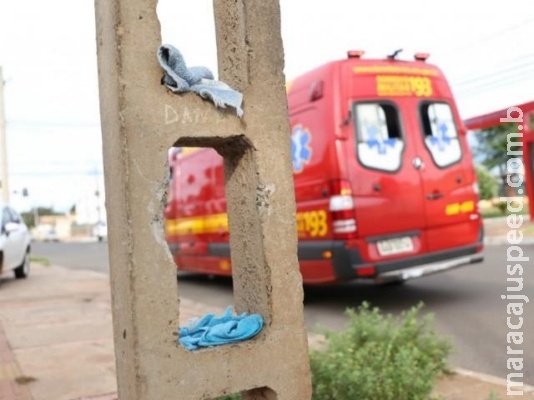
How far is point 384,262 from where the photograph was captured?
6445mm

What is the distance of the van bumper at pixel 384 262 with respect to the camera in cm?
636

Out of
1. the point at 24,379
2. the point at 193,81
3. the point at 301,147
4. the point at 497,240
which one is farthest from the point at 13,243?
the point at 497,240

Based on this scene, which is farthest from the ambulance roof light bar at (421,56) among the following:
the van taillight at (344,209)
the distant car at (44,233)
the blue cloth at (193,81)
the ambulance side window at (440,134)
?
the distant car at (44,233)

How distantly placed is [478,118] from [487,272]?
1417 centimetres

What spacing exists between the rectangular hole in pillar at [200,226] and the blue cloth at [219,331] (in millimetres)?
5047

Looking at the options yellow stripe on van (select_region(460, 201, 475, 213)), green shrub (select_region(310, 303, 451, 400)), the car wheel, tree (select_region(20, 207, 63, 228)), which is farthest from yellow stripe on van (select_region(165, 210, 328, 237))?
tree (select_region(20, 207, 63, 228))

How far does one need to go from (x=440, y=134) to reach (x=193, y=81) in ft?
17.4

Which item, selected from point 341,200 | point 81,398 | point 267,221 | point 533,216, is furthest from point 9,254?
point 533,216

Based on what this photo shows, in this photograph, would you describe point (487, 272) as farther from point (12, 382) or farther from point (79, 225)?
point (79, 225)

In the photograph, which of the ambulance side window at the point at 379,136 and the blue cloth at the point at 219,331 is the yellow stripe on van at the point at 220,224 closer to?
the ambulance side window at the point at 379,136

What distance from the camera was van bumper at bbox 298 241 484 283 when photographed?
6363 mm

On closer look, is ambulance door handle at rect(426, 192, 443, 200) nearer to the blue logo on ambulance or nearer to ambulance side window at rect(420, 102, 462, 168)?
ambulance side window at rect(420, 102, 462, 168)

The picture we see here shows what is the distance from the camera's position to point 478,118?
22344mm

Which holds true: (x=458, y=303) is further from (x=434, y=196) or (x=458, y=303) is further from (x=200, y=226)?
(x=200, y=226)
